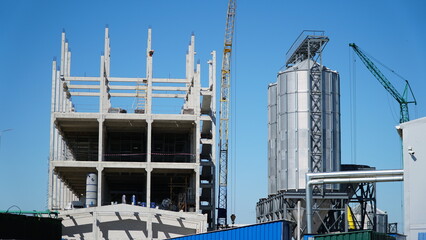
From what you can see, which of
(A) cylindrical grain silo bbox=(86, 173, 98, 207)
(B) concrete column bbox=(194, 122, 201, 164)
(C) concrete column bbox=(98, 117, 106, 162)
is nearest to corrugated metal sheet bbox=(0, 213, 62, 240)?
(A) cylindrical grain silo bbox=(86, 173, 98, 207)

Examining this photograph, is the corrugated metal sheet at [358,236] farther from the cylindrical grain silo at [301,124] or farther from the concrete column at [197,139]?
the concrete column at [197,139]

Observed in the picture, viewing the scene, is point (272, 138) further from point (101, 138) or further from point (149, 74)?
point (101, 138)

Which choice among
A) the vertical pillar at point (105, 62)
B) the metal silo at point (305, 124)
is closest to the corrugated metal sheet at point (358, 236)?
the metal silo at point (305, 124)

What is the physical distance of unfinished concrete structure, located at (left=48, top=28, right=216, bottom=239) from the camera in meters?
67.2

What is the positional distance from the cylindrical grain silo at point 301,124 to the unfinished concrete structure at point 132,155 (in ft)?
32.0

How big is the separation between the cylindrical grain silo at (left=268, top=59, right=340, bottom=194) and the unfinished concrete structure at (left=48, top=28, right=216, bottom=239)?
9760mm

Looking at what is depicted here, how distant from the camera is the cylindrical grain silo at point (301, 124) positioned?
6344 cm

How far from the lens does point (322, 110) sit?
2509 inches

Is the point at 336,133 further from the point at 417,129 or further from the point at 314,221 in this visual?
the point at 417,129

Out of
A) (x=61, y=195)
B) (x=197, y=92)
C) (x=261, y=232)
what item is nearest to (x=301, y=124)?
(x=197, y=92)

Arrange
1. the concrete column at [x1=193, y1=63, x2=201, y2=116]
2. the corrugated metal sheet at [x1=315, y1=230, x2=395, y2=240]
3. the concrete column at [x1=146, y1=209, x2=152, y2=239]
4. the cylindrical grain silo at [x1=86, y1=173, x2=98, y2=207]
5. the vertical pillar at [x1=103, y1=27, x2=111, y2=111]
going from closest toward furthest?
1. the corrugated metal sheet at [x1=315, y1=230, x2=395, y2=240]
2. the concrete column at [x1=146, y1=209, x2=152, y2=239]
3. the cylindrical grain silo at [x1=86, y1=173, x2=98, y2=207]
4. the concrete column at [x1=193, y1=63, x2=201, y2=116]
5. the vertical pillar at [x1=103, y1=27, x2=111, y2=111]

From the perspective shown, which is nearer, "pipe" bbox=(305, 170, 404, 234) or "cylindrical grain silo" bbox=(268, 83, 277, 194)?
"pipe" bbox=(305, 170, 404, 234)

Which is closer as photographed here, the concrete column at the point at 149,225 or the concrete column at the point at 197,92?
the concrete column at the point at 149,225

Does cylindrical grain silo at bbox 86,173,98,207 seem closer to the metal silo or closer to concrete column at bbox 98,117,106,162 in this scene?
concrete column at bbox 98,117,106,162
